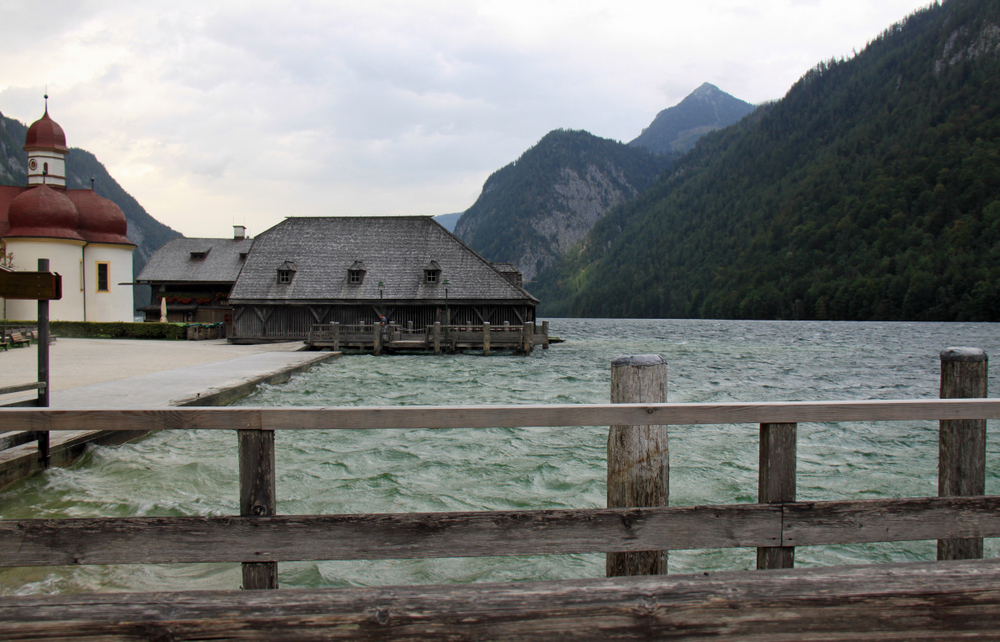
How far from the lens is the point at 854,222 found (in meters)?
129

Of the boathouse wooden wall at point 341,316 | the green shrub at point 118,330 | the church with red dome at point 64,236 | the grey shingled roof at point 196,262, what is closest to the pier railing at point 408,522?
the boathouse wooden wall at point 341,316

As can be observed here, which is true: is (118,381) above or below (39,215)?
below

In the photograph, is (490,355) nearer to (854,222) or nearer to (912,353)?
(912,353)

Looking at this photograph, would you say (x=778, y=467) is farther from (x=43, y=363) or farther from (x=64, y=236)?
(x=64, y=236)

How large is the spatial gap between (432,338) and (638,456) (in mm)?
30805

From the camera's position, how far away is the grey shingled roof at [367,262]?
126 ft

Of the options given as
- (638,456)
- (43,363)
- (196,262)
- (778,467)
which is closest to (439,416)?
(638,456)

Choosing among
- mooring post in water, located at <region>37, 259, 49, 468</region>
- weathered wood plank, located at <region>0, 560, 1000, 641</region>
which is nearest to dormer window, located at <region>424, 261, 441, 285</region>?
mooring post in water, located at <region>37, 259, 49, 468</region>

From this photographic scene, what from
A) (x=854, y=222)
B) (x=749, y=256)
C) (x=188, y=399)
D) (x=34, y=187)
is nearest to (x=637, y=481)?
(x=188, y=399)

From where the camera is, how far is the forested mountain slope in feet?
337

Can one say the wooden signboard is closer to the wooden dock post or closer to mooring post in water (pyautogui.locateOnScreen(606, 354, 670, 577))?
mooring post in water (pyautogui.locateOnScreen(606, 354, 670, 577))

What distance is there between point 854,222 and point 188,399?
470 ft

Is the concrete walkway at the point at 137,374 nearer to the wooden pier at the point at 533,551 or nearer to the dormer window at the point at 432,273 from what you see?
the wooden pier at the point at 533,551

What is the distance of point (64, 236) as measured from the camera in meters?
43.2
